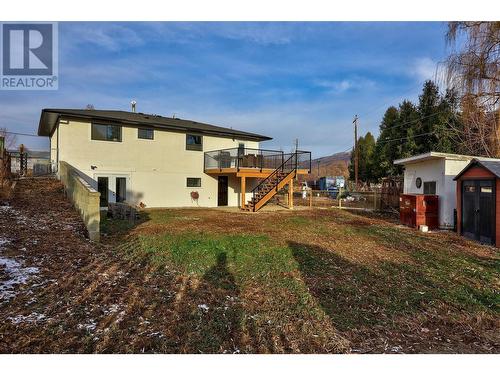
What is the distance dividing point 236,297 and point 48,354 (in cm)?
241

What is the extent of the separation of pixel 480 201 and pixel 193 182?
1433 cm

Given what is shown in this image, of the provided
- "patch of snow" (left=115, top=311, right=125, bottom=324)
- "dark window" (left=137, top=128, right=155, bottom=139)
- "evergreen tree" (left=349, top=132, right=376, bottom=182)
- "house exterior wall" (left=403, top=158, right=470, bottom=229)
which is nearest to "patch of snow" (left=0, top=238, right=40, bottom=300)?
"patch of snow" (left=115, top=311, right=125, bottom=324)

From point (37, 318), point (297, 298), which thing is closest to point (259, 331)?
point (297, 298)

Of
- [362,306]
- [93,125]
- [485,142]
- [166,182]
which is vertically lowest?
[362,306]

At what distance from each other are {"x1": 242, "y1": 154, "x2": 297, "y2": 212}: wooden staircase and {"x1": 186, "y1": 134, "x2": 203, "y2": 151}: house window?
4614 millimetres

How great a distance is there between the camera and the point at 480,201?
9625 mm

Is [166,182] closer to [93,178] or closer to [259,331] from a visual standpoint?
[93,178]

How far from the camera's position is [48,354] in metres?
2.99

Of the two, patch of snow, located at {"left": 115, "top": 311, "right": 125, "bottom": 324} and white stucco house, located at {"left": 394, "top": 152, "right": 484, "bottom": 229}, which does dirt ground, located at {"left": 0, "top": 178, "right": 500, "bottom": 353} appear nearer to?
patch of snow, located at {"left": 115, "top": 311, "right": 125, "bottom": 324}

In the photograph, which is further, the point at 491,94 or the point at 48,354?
the point at 491,94

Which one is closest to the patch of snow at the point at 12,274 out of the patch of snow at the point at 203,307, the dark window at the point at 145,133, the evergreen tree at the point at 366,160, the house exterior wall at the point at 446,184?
the patch of snow at the point at 203,307

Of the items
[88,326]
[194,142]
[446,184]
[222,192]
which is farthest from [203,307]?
[222,192]

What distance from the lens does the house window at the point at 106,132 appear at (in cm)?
1560

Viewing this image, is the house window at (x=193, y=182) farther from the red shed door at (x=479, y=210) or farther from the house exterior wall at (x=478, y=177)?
the red shed door at (x=479, y=210)
